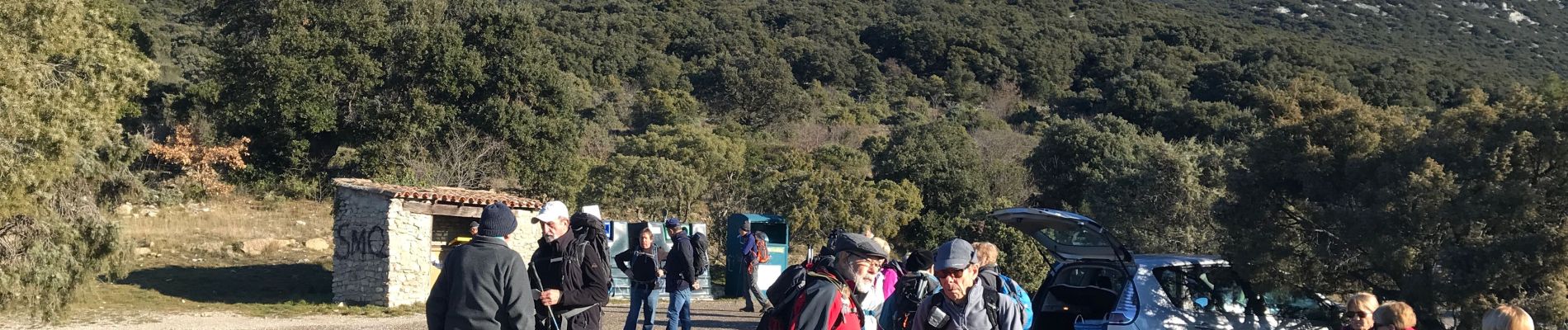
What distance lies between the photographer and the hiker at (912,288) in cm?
572

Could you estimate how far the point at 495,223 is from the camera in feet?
16.6

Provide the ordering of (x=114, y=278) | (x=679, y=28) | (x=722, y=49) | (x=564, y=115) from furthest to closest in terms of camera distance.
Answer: (x=679, y=28) → (x=722, y=49) → (x=564, y=115) → (x=114, y=278)

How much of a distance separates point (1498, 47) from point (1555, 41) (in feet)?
30.2

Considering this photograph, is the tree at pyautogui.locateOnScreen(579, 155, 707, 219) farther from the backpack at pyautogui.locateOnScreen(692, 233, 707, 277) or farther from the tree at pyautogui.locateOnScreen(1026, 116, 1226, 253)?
the backpack at pyautogui.locateOnScreen(692, 233, 707, 277)

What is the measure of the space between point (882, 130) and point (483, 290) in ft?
182

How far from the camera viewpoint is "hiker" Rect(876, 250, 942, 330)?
5723mm

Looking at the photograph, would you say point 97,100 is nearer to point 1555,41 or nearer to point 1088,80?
point 1088,80

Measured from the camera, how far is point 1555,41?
113000 mm

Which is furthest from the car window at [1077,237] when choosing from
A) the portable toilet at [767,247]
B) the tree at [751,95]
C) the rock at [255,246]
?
the tree at [751,95]

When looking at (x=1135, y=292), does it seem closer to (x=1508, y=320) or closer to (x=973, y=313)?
(x=1508, y=320)

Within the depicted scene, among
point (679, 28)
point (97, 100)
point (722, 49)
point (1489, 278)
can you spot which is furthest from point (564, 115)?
point (679, 28)

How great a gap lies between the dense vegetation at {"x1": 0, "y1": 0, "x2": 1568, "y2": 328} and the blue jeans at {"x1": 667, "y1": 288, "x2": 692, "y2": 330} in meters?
5.12

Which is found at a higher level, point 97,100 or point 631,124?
point 97,100

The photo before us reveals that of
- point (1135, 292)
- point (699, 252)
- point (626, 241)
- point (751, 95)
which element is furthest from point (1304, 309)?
point (751, 95)
